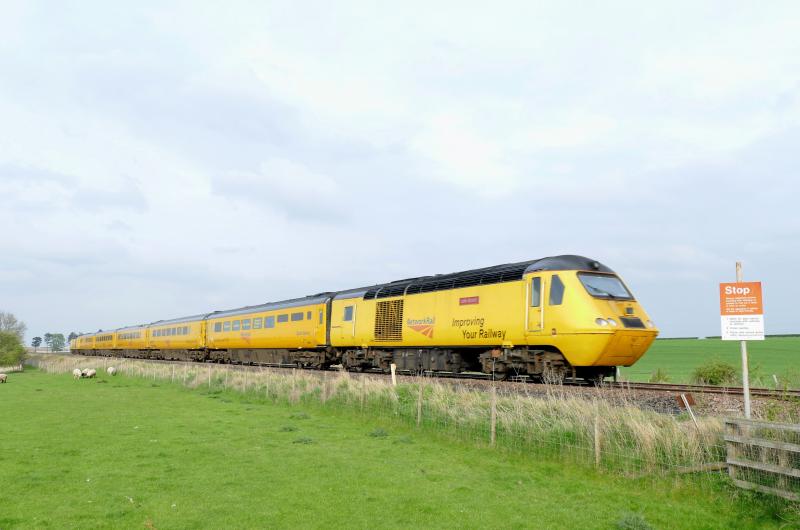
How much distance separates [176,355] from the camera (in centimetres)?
5603

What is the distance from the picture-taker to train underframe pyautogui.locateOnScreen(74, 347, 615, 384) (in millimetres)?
16938

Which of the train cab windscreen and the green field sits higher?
the train cab windscreen

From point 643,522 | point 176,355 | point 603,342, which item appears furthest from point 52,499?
point 176,355

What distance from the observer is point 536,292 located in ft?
56.8

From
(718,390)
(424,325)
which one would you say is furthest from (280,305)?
(718,390)

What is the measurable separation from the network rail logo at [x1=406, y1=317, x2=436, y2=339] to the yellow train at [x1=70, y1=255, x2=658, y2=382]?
1.6 inches

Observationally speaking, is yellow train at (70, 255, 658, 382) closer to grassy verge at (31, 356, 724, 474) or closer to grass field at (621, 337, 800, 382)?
grassy verge at (31, 356, 724, 474)

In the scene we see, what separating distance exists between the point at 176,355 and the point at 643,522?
55.0 meters

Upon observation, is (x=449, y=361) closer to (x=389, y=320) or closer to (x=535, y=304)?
(x=389, y=320)

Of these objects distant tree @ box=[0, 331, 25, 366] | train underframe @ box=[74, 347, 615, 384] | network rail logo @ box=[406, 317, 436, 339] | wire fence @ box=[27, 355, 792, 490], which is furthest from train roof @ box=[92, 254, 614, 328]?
distant tree @ box=[0, 331, 25, 366]

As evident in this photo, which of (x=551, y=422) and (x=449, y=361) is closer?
(x=551, y=422)

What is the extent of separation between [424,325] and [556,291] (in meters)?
6.98

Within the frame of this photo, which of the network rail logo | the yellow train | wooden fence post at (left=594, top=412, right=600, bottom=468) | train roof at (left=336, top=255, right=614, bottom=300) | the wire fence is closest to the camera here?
the wire fence

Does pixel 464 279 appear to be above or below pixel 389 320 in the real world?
above
